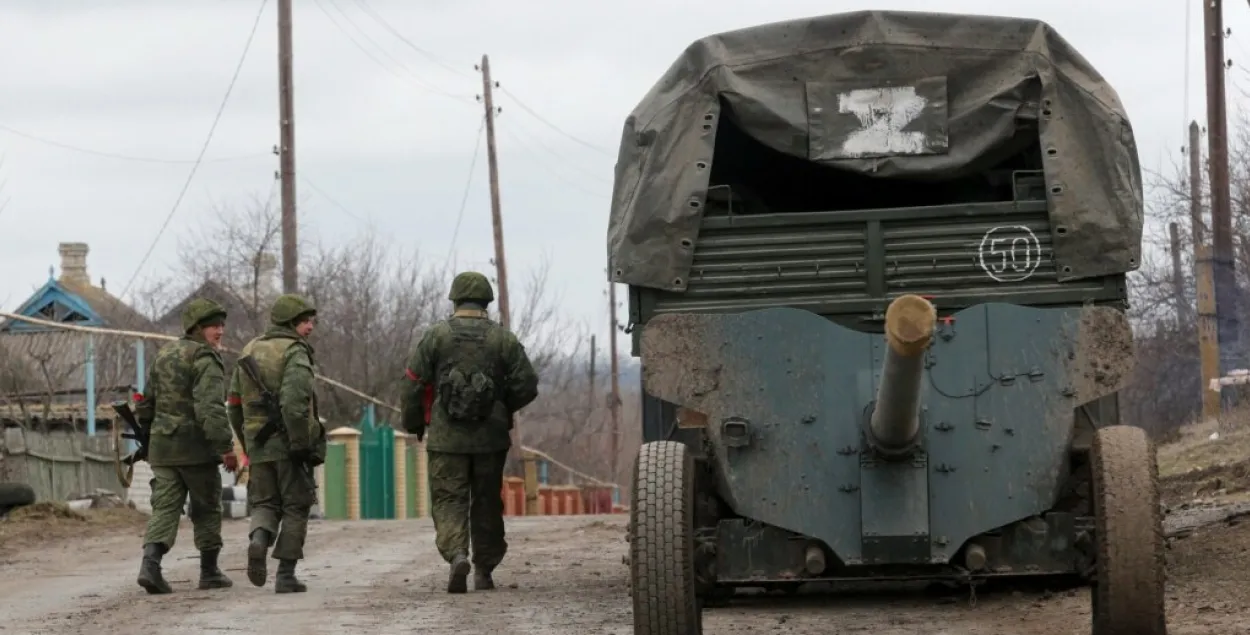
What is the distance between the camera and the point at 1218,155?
30.5 meters

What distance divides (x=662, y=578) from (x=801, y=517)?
71cm

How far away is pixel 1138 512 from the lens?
8.20 meters

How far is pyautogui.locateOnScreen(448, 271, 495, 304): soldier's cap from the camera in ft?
42.1

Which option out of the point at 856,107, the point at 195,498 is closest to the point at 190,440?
the point at 195,498

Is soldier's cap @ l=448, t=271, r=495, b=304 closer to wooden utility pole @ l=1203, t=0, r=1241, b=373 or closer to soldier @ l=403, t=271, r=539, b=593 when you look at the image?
soldier @ l=403, t=271, r=539, b=593

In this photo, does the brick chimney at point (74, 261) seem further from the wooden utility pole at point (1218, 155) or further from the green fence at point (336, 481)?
the wooden utility pole at point (1218, 155)

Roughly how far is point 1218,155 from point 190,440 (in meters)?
20.4

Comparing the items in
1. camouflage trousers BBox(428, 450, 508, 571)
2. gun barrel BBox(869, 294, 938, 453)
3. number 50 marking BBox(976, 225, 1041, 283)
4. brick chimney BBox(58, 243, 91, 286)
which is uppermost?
brick chimney BBox(58, 243, 91, 286)

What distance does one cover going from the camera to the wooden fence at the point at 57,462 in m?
22.4

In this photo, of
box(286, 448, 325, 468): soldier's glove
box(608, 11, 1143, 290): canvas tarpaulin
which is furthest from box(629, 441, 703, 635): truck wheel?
box(286, 448, 325, 468): soldier's glove

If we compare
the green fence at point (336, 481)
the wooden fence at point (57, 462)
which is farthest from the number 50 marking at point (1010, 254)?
the green fence at point (336, 481)

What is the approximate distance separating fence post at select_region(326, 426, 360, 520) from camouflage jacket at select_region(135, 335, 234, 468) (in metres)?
17.2

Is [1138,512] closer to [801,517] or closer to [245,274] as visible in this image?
[801,517]

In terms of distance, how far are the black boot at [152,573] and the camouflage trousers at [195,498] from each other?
240mm
